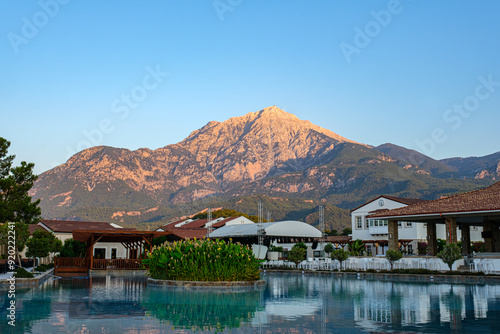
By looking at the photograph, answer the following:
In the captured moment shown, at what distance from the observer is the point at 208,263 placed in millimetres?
20078

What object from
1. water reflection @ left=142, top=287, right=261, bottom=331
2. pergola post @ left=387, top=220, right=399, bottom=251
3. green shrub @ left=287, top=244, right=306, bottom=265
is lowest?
water reflection @ left=142, top=287, right=261, bottom=331

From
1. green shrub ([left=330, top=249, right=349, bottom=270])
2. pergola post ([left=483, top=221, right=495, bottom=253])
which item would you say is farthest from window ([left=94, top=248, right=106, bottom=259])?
pergola post ([left=483, top=221, right=495, bottom=253])

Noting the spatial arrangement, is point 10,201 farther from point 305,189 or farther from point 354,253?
point 305,189

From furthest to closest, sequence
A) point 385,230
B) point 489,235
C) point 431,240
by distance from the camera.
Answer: point 385,230 → point 431,240 → point 489,235

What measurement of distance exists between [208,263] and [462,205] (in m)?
18.6

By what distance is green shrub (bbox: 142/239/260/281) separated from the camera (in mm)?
19938

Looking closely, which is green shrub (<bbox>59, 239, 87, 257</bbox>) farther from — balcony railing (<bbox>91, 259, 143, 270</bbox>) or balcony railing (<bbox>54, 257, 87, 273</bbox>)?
balcony railing (<bbox>91, 259, 143, 270</bbox>)

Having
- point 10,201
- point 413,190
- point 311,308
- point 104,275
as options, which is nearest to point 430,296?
point 311,308

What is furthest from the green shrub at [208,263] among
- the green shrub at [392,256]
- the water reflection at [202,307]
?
the green shrub at [392,256]

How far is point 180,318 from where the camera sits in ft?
36.1

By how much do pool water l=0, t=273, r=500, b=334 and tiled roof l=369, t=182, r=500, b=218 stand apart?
541 inches

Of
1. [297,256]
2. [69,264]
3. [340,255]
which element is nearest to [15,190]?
[69,264]

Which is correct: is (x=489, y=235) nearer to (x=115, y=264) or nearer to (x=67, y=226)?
(x=115, y=264)

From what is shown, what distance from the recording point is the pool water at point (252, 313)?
948 centimetres
